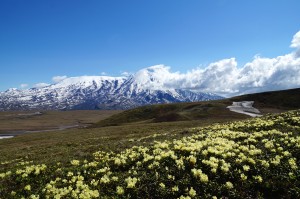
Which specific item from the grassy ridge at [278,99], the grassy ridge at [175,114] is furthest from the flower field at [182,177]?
the grassy ridge at [278,99]

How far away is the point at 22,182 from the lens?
13.7 metres

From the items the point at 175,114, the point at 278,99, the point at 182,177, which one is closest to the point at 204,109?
the point at 175,114

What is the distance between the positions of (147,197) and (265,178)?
5500 mm

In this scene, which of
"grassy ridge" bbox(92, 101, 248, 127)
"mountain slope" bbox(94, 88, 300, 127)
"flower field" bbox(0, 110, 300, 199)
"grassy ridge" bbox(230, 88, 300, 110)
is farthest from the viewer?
"grassy ridge" bbox(230, 88, 300, 110)

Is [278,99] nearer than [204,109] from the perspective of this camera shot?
No

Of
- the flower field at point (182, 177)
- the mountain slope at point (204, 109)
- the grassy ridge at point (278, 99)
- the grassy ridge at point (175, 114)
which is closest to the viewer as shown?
the flower field at point (182, 177)

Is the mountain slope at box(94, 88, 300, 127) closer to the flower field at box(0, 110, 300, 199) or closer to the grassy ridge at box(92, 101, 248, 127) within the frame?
the grassy ridge at box(92, 101, 248, 127)

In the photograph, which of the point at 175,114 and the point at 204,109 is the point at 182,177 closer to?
the point at 175,114

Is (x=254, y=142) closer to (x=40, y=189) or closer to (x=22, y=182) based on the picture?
(x=40, y=189)

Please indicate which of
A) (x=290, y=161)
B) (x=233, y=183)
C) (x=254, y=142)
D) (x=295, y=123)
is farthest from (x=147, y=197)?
(x=295, y=123)

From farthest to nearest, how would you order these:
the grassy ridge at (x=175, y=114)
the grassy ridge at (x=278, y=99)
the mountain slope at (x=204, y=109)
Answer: the grassy ridge at (x=278, y=99)
the mountain slope at (x=204, y=109)
the grassy ridge at (x=175, y=114)

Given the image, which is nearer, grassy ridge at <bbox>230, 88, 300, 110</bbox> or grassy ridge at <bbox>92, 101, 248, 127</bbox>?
grassy ridge at <bbox>92, 101, 248, 127</bbox>

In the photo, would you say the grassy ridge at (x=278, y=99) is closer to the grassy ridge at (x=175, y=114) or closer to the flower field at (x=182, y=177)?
the grassy ridge at (x=175, y=114)

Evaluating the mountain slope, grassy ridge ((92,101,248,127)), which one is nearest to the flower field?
grassy ridge ((92,101,248,127))
